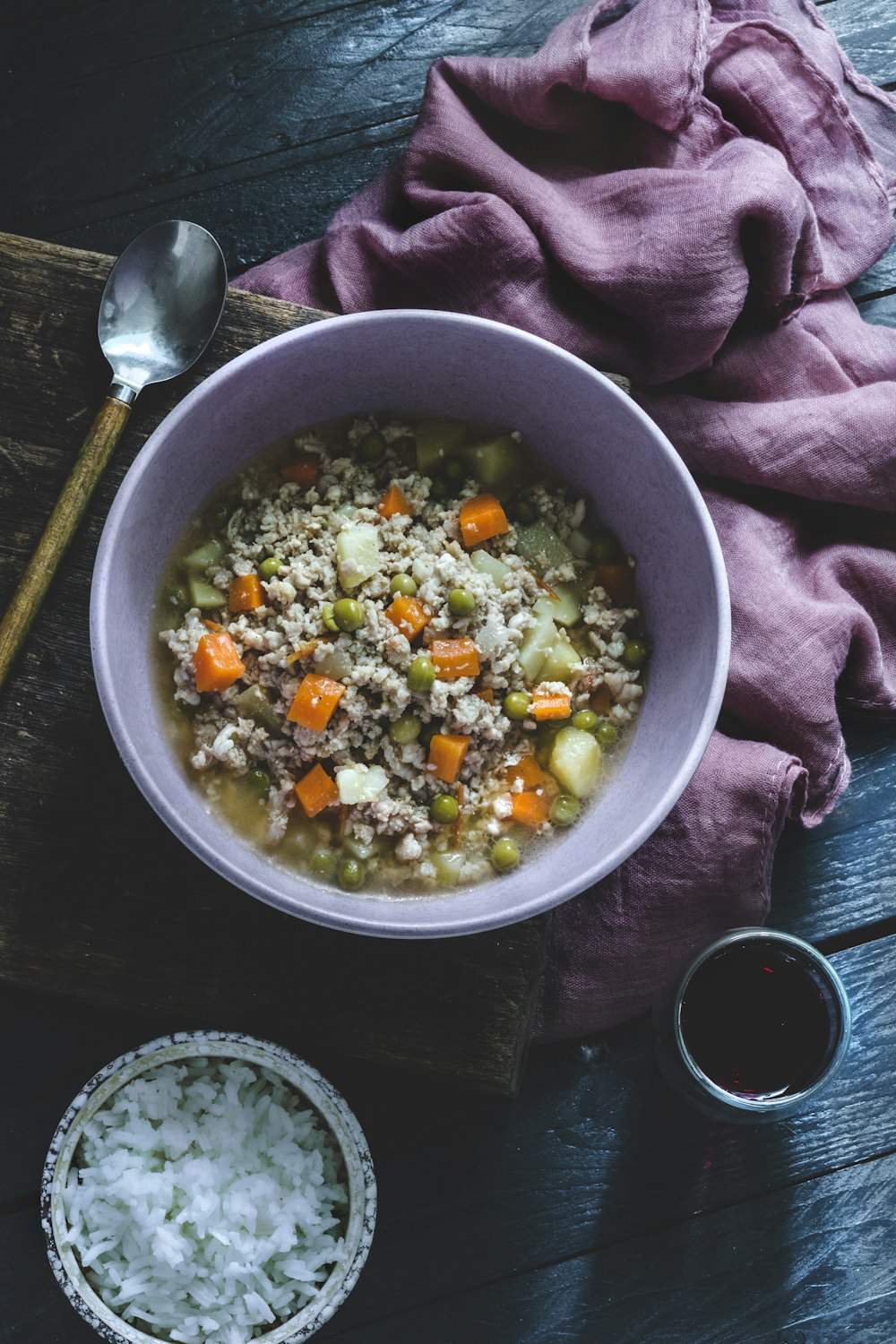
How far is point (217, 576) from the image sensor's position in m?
2.32

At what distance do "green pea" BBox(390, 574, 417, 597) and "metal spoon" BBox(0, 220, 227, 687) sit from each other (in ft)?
2.23

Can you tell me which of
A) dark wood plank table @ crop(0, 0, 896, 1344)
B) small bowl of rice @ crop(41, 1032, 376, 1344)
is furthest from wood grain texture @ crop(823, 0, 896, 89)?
small bowl of rice @ crop(41, 1032, 376, 1344)

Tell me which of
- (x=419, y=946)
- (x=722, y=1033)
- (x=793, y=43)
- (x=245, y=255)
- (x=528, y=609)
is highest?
(x=793, y=43)

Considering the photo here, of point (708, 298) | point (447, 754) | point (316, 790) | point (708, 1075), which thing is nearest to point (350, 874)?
point (316, 790)

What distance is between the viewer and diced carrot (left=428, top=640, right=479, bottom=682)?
2.25 meters

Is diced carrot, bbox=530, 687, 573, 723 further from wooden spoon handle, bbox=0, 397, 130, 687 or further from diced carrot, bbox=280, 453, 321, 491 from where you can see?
wooden spoon handle, bbox=0, 397, 130, 687

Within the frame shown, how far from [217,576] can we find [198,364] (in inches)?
19.8

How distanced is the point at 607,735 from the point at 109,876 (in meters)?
1.13

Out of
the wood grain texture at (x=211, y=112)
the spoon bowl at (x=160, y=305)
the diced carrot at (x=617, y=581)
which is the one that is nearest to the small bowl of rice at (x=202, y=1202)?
the diced carrot at (x=617, y=581)

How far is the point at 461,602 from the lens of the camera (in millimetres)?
2232

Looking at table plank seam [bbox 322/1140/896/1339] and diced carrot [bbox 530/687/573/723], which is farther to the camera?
table plank seam [bbox 322/1140/896/1339]

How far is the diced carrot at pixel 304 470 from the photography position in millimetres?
2408

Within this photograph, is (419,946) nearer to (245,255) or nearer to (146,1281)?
(146,1281)

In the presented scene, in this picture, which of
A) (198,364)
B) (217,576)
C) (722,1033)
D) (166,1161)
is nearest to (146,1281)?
(166,1161)
